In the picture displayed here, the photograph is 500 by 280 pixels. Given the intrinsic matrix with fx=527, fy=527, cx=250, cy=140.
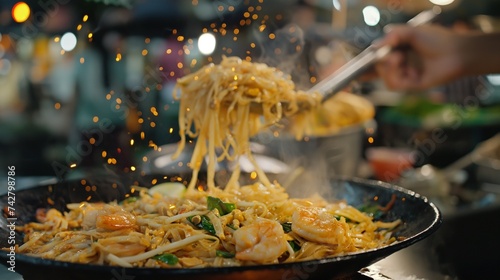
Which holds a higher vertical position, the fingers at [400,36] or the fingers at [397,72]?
the fingers at [400,36]

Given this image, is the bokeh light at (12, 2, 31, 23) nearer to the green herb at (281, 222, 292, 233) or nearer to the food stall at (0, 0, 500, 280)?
the food stall at (0, 0, 500, 280)

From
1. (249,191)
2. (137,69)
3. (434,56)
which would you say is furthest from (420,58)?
(137,69)

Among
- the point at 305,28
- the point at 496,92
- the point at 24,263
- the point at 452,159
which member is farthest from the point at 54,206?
the point at 496,92

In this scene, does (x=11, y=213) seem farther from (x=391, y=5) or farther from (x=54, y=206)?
(x=391, y=5)

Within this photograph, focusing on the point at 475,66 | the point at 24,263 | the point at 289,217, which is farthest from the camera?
the point at 475,66

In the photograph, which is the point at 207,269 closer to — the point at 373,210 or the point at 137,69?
the point at 373,210

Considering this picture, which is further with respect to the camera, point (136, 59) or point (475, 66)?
point (136, 59)

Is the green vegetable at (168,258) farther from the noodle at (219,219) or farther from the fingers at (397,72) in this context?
the fingers at (397,72)

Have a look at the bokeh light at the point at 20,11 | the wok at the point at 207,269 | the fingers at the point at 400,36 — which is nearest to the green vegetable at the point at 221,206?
the wok at the point at 207,269
